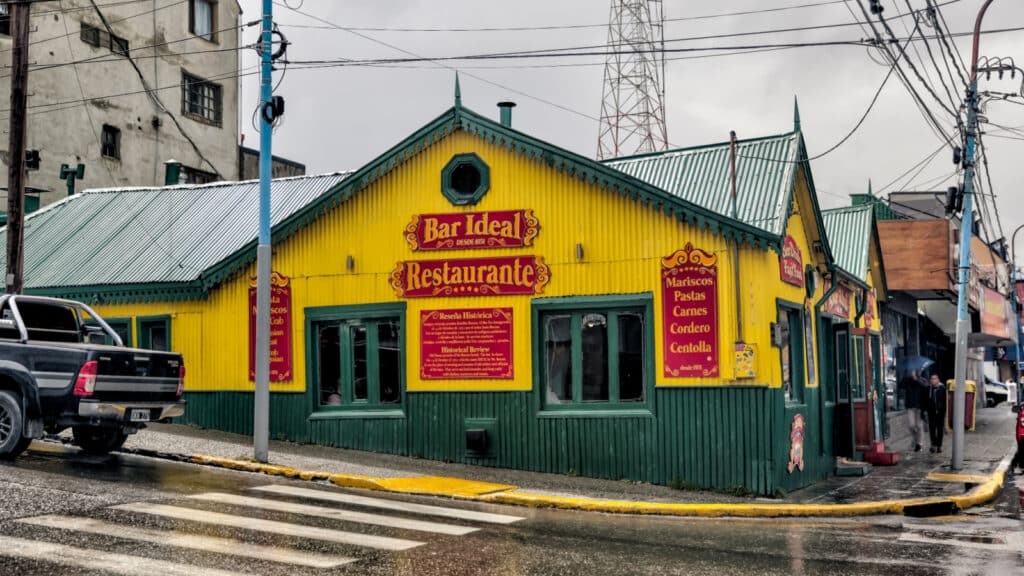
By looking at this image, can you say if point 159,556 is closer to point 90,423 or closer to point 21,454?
point 90,423

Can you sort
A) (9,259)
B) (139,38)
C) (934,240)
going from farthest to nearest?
1. (139,38)
2. (934,240)
3. (9,259)

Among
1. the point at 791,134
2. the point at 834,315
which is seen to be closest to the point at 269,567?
the point at 791,134

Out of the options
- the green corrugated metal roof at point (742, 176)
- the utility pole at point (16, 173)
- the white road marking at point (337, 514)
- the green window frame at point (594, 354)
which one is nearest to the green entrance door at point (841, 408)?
the green corrugated metal roof at point (742, 176)

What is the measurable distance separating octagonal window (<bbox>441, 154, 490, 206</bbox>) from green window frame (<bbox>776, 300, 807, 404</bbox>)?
5268mm

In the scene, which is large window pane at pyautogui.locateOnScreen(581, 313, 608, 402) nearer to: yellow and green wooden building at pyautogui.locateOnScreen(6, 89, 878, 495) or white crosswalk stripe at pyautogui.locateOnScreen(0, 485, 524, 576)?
yellow and green wooden building at pyautogui.locateOnScreen(6, 89, 878, 495)

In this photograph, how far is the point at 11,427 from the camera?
13.8 meters

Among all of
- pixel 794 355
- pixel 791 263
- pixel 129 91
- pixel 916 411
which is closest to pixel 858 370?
pixel 916 411

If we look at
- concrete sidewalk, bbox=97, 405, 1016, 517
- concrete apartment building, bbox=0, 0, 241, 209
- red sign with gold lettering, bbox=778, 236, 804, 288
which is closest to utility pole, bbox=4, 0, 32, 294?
concrete sidewalk, bbox=97, 405, 1016, 517

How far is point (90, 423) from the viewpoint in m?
14.0

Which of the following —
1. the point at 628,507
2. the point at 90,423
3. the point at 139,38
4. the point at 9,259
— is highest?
the point at 139,38

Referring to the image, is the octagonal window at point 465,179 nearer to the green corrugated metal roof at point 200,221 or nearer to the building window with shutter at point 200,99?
the green corrugated metal roof at point 200,221

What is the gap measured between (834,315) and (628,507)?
28.6ft

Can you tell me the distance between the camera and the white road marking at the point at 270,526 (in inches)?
391

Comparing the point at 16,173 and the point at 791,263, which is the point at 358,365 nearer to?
the point at 16,173
